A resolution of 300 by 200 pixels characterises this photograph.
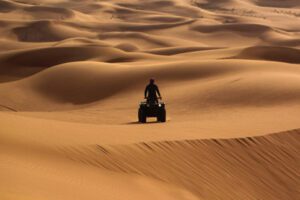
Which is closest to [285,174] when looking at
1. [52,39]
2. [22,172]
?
[22,172]

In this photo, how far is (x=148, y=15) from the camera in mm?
70812

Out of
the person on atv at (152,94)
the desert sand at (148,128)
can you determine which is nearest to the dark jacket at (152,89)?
the person on atv at (152,94)

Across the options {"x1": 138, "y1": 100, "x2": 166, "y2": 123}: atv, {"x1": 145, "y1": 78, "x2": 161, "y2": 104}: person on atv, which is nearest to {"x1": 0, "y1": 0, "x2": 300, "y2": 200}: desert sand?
{"x1": 138, "y1": 100, "x2": 166, "y2": 123}: atv

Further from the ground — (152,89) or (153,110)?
(152,89)

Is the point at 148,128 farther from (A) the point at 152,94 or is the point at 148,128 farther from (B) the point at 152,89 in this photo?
(A) the point at 152,94

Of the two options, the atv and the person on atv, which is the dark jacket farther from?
the atv

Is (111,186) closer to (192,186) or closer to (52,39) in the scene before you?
(192,186)

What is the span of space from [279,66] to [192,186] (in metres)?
17.8

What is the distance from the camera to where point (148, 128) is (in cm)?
1244

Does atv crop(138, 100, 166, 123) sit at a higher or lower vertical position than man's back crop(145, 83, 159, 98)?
lower

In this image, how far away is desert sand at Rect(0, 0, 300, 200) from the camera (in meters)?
8.42

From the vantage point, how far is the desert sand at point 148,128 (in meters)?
8.42

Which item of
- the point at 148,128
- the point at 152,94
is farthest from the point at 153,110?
the point at 148,128

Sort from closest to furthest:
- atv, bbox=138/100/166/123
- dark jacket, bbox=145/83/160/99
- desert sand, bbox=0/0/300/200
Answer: desert sand, bbox=0/0/300/200 → dark jacket, bbox=145/83/160/99 → atv, bbox=138/100/166/123
